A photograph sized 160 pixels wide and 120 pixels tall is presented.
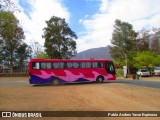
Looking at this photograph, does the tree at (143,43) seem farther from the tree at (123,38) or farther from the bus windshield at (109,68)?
the bus windshield at (109,68)

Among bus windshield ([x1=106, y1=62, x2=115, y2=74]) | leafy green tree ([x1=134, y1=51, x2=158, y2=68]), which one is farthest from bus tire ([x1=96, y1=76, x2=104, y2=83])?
leafy green tree ([x1=134, y1=51, x2=158, y2=68])

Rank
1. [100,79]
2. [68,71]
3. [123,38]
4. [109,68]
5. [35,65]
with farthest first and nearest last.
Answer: [123,38] < [109,68] < [100,79] < [68,71] < [35,65]

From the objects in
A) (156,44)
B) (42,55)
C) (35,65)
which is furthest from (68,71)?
(156,44)

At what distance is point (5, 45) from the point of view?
7519 centimetres

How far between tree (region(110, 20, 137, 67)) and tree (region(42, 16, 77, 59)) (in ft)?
36.9

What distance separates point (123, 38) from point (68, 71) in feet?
156

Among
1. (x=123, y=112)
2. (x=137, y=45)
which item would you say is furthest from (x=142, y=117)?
(x=137, y=45)

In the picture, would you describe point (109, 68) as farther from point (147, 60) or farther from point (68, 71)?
point (147, 60)

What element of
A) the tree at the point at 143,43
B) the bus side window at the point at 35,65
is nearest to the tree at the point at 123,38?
the tree at the point at 143,43

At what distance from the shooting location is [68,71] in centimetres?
3491

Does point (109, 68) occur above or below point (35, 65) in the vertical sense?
below

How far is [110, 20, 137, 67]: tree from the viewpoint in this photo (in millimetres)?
80312

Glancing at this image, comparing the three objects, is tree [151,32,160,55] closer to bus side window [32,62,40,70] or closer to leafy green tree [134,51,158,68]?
leafy green tree [134,51,158,68]

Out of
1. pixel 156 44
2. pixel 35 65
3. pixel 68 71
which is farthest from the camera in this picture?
pixel 156 44
